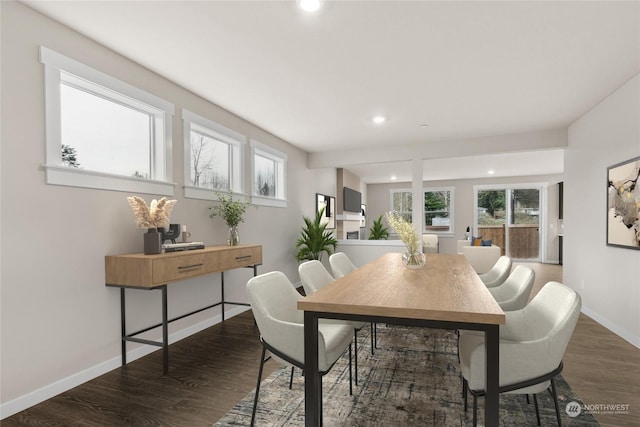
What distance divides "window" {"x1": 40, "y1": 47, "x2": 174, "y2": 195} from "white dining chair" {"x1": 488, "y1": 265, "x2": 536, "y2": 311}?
2915mm

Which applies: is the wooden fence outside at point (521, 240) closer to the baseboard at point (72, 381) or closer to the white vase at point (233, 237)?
the white vase at point (233, 237)

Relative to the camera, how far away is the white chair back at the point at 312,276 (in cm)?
224

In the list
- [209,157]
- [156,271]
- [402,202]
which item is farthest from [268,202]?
[402,202]

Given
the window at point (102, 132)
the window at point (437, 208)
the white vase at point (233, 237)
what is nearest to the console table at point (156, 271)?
the white vase at point (233, 237)

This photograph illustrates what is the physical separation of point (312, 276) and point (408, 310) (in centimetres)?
112

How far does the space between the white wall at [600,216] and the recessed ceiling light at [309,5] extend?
3.04 metres

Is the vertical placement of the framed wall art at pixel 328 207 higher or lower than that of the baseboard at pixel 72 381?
higher

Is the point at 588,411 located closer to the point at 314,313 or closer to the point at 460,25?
the point at 314,313

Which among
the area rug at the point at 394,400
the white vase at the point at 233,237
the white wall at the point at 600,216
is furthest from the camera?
the white vase at the point at 233,237

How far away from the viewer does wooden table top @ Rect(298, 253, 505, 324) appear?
4.30ft

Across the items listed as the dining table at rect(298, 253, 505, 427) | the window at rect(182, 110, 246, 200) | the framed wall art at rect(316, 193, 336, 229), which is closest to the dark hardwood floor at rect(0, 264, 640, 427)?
the dining table at rect(298, 253, 505, 427)

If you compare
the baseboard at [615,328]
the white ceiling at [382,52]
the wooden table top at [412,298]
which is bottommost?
the baseboard at [615,328]

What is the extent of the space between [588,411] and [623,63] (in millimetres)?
2748

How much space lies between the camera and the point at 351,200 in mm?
8602
